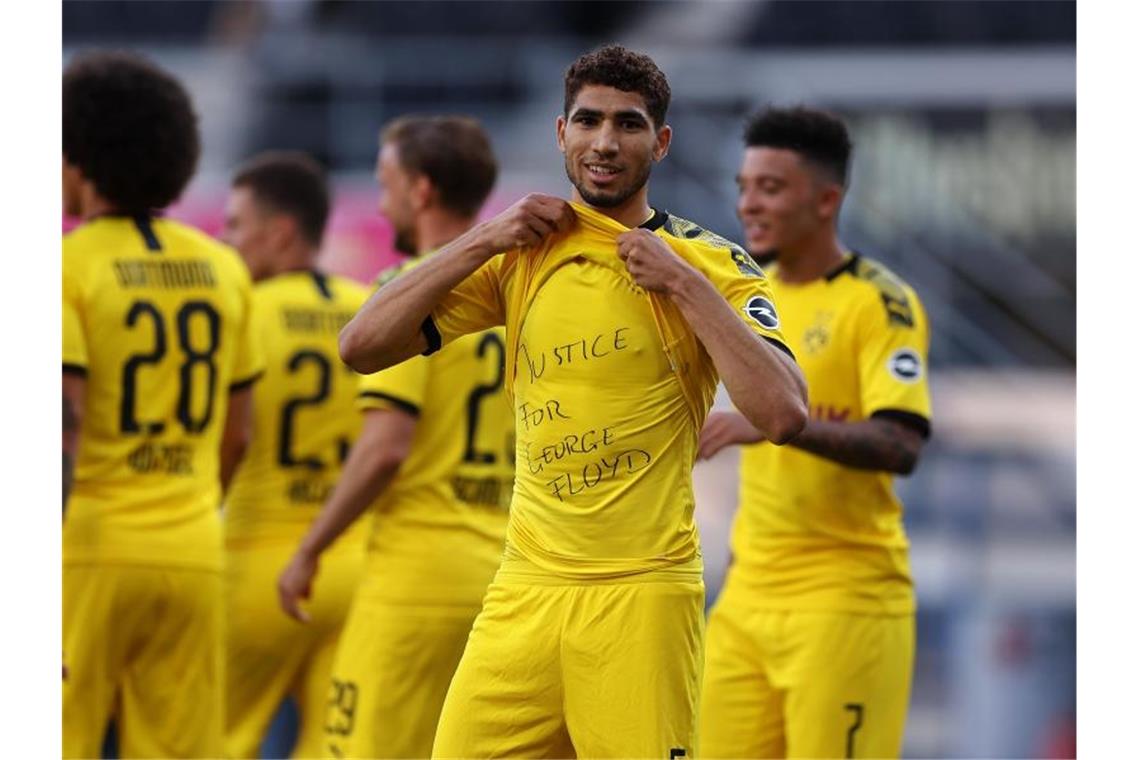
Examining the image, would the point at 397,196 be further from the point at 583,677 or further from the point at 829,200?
the point at 583,677

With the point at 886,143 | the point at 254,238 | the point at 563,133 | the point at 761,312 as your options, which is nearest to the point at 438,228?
the point at 254,238

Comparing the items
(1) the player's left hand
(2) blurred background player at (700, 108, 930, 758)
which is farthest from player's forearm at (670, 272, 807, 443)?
(2) blurred background player at (700, 108, 930, 758)

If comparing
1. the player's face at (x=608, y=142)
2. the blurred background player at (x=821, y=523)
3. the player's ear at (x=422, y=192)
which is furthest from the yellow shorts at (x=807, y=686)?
the player's face at (x=608, y=142)

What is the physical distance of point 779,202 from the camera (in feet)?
22.9

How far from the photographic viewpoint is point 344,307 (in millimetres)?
8273

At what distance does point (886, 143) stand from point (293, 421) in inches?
611

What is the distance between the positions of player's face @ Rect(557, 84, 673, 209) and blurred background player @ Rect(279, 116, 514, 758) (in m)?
2.00

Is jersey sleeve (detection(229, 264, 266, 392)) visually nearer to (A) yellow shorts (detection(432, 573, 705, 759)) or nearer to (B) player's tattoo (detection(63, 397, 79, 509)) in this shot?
(B) player's tattoo (detection(63, 397, 79, 509))

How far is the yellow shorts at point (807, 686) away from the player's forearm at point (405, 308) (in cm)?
218

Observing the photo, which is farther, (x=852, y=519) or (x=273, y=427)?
(x=273, y=427)


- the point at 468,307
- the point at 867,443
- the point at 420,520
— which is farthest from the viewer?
the point at 420,520

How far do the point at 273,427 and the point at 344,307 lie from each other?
2.03ft
